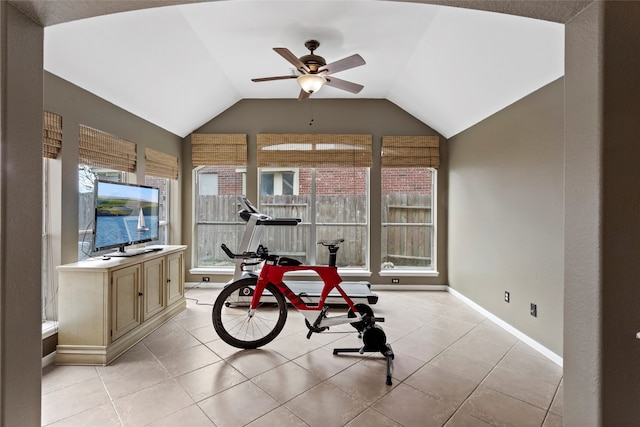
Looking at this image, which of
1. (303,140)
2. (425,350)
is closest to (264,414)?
(425,350)

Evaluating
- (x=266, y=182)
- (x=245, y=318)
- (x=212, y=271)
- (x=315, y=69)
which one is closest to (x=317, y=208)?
(x=266, y=182)

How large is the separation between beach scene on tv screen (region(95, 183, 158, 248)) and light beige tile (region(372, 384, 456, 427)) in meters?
2.61

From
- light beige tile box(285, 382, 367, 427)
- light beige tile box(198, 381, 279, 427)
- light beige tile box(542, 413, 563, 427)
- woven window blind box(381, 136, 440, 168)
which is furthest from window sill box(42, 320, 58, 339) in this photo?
woven window blind box(381, 136, 440, 168)

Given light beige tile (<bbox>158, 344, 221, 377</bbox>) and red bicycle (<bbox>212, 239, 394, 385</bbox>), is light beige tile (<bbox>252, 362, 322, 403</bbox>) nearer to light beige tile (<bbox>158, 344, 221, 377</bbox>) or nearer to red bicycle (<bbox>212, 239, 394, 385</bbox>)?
red bicycle (<bbox>212, 239, 394, 385</bbox>)

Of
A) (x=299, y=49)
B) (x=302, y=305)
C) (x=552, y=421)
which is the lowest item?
(x=552, y=421)

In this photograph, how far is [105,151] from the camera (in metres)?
3.03

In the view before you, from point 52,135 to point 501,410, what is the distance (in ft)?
12.8

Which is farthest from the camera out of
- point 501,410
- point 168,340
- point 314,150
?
point 314,150

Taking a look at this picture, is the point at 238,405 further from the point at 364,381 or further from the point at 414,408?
the point at 414,408

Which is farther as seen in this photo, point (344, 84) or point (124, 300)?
point (344, 84)

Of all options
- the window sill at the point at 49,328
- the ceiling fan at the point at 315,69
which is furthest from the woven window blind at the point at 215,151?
the window sill at the point at 49,328

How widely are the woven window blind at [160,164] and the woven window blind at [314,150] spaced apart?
4.03 feet

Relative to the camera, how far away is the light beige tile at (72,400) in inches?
69.9

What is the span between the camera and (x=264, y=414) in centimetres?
179
